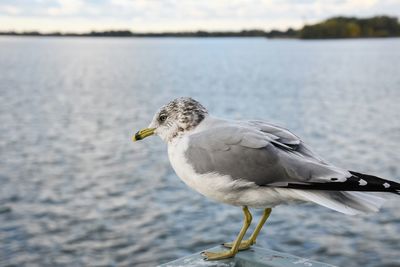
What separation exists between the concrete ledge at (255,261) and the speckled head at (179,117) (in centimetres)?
79

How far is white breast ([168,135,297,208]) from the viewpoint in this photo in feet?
11.9

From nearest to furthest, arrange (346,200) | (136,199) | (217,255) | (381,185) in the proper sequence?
1. (381,185)
2. (346,200)
3. (217,255)
4. (136,199)

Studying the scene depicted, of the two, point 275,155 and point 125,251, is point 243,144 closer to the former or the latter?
point 275,155

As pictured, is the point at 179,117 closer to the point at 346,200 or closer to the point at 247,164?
the point at 247,164

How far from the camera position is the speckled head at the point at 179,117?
12.6 feet

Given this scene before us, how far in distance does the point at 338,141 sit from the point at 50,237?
1198 cm

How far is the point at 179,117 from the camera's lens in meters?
3.87

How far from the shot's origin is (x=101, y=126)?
25547 millimetres

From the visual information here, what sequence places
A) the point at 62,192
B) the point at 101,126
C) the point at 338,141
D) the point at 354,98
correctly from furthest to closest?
the point at 354,98 < the point at 101,126 < the point at 338,141 < the point at 62,192

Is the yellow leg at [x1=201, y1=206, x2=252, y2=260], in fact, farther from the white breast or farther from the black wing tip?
the black wing tip

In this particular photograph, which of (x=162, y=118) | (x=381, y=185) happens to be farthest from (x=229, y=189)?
(x=381, y=185)

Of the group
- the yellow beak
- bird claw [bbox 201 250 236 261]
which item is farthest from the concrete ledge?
the yellow beak

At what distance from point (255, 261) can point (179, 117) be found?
104 cm

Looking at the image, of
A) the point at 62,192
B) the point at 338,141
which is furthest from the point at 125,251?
the point at 338,141
